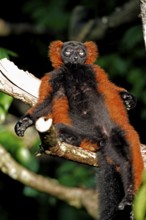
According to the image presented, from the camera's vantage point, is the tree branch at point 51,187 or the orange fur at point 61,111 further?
the tree branch at point 51,187

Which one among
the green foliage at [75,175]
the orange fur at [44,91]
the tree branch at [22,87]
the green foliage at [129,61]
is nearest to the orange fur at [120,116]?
the tree branch at [22,87]

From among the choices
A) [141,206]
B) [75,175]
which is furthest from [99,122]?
[75,175]

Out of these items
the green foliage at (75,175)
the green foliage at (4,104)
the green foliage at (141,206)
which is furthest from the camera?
the green foliage at (75,175)

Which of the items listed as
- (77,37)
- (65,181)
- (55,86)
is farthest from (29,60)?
(55,86)

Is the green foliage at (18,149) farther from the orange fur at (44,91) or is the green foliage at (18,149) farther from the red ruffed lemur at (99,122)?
the orange fur at (44,91)

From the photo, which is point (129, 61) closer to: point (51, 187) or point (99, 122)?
point (51, 187)

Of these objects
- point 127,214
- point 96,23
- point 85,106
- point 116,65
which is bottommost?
point 127,214

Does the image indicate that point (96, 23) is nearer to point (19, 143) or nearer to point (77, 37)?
point (77, 37)

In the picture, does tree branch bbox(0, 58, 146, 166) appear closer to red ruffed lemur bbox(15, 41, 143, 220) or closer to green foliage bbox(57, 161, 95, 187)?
red ruffed lemur bbox(15, 41, 143, 220)
